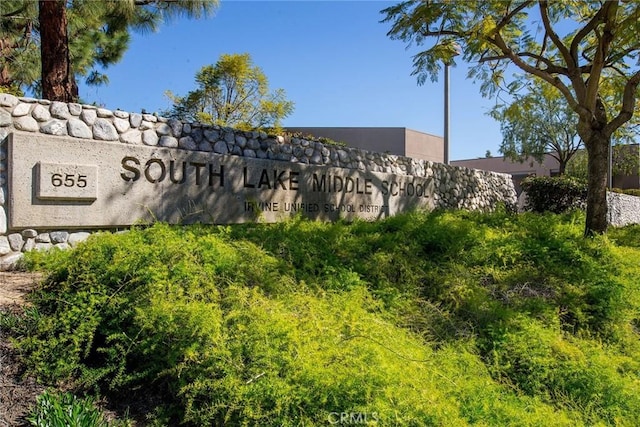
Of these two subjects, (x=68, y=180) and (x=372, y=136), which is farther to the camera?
(x=372, y=136)

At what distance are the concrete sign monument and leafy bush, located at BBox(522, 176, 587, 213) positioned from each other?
8.76 meters

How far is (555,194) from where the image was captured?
15086 mm

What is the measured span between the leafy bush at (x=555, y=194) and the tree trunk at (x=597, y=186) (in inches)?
267

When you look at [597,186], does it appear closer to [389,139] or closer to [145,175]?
[145,175]

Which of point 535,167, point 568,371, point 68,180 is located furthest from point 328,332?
point 535,167

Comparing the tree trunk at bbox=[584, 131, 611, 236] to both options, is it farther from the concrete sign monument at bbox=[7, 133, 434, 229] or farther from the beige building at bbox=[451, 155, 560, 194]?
the beige building at bbox=[451, 155, 560, 194]

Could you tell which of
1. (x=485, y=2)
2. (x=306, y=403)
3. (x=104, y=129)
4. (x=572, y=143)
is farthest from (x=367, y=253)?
(x=572, y=143)

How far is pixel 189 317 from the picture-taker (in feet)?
11.0

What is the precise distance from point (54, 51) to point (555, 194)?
1398 centimetres

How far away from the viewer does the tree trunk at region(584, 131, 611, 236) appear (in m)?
7.91

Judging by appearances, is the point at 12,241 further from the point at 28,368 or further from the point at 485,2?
the point at 485,2

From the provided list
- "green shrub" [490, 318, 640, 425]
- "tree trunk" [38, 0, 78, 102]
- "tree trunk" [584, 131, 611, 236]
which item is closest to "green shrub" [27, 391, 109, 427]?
"green shrub" [490, 318, 640, 425]

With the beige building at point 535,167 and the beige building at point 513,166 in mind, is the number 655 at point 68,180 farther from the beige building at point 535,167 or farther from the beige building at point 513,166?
the beige building at point 513,166

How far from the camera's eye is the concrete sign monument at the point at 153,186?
16.9 feet
